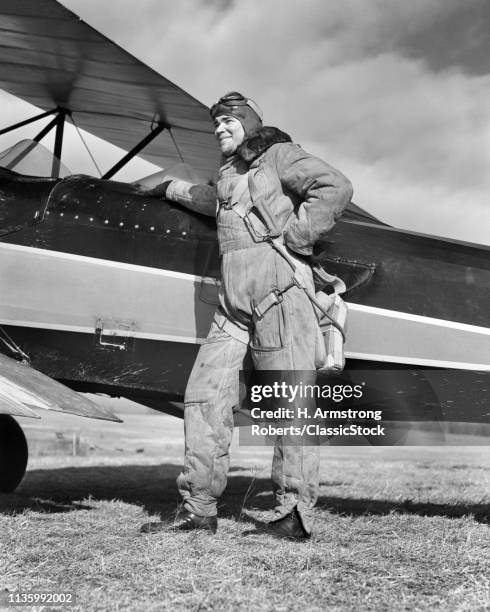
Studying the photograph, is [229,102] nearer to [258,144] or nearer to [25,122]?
[258,144]

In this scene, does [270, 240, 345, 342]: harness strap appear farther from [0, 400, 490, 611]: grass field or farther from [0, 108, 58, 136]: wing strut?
[0, 108, 58, 136]: wing strut

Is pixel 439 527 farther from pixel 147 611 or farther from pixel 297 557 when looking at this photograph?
pixel 147 611

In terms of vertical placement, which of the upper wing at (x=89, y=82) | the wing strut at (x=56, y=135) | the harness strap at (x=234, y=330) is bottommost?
the harness strap at (x=234, y=330)

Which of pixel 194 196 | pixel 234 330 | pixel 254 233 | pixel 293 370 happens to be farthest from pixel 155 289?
pixel 293 370

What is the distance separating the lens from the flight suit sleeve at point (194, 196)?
451 cm

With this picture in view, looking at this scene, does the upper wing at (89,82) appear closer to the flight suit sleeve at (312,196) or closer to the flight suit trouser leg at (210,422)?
the flight suit sleeve at (312,196)

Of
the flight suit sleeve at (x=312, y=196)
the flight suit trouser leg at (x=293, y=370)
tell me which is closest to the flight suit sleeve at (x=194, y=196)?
the flight suit sleeve at (x=312, y=196)

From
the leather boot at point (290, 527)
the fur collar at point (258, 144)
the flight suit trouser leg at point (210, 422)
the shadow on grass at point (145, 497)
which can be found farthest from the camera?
the shadow on grass at point (145, 497)

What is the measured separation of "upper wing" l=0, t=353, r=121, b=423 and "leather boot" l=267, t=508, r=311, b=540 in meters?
1.04

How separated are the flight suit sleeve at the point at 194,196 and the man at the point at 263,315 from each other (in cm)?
40

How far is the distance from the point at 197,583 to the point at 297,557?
2.05ft

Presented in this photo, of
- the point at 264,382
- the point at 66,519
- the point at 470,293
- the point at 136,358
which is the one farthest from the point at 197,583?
the point at 470,293

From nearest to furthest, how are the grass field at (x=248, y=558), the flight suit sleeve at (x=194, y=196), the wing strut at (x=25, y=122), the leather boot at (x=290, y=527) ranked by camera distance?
the grass field at (x=248, y=558) < the leather boot at (x=290, y=527) < the flight suit sleeve at (x=194, y=196) < the wing strut at (x=25, y=122)

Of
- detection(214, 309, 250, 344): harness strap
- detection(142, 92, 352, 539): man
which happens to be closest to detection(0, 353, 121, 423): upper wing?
detection(142, 92, 352, 539): man
